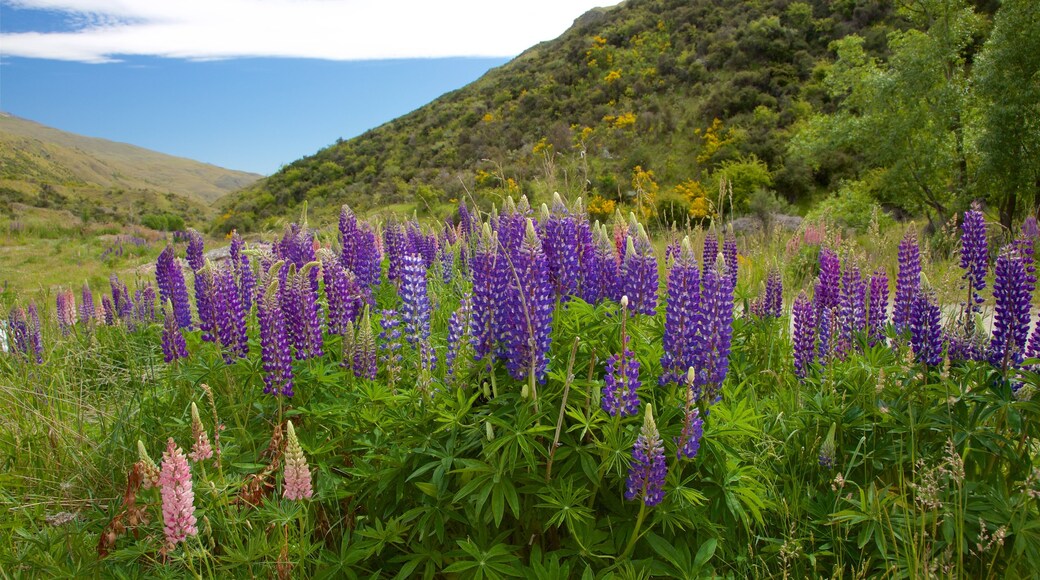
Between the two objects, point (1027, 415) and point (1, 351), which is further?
point (1, 351)

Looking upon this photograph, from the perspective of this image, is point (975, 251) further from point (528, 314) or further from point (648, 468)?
point (528, 314)

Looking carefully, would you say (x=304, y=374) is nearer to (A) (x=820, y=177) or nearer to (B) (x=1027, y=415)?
(B) (x=1027, y=415)

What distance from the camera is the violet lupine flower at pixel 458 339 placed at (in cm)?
280

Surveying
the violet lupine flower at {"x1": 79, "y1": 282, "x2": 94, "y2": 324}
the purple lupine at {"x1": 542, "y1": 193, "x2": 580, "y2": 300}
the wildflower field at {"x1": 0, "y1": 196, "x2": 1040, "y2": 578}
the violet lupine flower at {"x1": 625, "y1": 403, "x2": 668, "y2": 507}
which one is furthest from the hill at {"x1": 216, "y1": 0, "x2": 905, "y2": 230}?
the violet lupine flower at {"x1": 625, "y1": 403, "x2": 668, "y2": 507}

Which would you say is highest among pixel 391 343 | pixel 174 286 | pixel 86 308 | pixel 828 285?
pixel 174 286

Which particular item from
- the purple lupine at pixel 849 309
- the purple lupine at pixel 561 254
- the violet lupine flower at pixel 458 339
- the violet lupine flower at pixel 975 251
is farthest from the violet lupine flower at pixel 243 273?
the violet lupine flower at pixel 975 251

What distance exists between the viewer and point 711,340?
249 centimetres

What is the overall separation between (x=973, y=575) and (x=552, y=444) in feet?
6.52

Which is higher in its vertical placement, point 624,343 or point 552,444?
point 624,343

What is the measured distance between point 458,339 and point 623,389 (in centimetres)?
90

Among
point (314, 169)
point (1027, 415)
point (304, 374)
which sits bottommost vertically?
point (1027, 415)

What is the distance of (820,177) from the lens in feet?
82.9

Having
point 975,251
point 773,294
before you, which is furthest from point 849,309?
point 975,251

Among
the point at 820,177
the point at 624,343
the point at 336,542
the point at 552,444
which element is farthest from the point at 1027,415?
the point at 820,177
